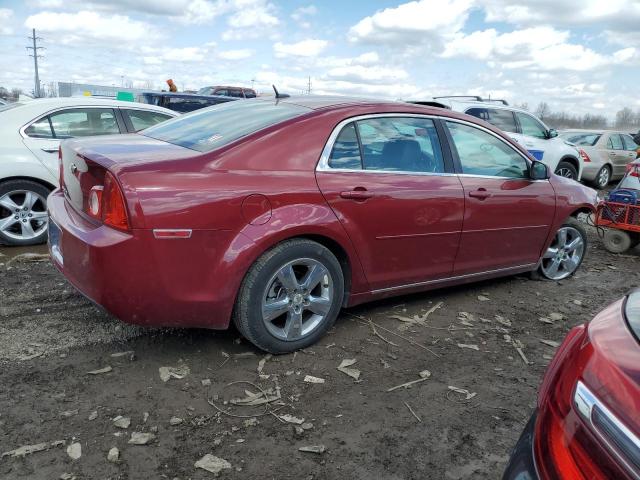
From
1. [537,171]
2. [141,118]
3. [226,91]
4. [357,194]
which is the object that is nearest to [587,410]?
[357,194]

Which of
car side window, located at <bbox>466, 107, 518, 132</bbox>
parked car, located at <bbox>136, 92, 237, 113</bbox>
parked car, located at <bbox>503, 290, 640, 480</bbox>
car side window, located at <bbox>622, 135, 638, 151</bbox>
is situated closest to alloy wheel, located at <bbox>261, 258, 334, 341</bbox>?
parked car, located at <bbox>503, 290, 640, 480</bbox>

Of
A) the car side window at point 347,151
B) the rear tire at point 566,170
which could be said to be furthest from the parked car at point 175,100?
the car side window at point 347,151

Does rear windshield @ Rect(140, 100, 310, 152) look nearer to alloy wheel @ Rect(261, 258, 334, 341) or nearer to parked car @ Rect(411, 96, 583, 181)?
alloy wheel @ Rect(261, 258, 334, 341)

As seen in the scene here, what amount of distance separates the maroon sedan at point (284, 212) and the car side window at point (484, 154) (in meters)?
0.01

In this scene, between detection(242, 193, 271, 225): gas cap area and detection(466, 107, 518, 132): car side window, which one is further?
detection(466, 107, 518, 132): car side window

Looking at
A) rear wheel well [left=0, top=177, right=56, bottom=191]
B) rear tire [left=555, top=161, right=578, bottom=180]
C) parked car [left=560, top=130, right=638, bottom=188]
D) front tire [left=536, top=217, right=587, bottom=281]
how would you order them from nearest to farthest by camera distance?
front tire [left=536, top=217, right=587, bottom=281]
rear wheel well [left=0, top=177, right=56, bottom=191]
rear tire [left=555, top=161, right=578, bottom=180]
parked car [left=560, top=130, right=638, bottom=188]

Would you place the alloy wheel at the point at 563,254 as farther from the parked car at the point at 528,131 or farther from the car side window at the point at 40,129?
the car side window at the point at 40,129

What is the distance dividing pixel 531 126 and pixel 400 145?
765 centimetres

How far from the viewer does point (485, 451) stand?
8.86 feet

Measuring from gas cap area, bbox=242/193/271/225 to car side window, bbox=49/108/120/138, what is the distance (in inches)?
149

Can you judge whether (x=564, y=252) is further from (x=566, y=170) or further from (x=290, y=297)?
(x=566, y=170)

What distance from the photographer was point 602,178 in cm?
1390

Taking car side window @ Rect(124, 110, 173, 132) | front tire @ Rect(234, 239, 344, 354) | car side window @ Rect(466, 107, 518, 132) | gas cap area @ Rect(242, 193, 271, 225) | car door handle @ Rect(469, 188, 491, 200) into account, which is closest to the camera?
gas cap area @ Rect(242, 193, 271, 225)

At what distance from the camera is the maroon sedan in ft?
9.71
